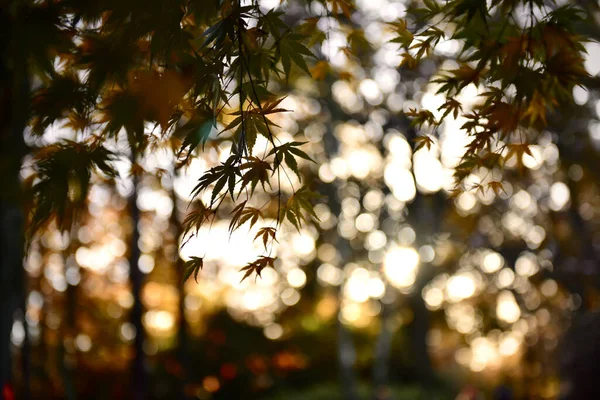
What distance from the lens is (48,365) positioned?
594 inches

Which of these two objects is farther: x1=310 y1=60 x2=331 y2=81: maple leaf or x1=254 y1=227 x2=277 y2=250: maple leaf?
x1=310 y1=60 x2=331 y2=81: maple leaf

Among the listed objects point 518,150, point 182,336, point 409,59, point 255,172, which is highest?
point 409,59

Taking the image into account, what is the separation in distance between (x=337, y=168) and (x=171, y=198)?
3.13m

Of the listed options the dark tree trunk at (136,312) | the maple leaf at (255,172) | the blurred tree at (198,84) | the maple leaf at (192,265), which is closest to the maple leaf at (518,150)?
the blurred tree at (198,84)

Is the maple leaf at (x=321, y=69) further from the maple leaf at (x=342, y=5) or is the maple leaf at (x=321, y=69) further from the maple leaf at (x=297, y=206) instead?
the maple leaf at (x=297, y=206)

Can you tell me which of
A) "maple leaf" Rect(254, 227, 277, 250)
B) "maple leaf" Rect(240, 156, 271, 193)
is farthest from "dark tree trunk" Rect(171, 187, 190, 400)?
"maple leaf" Rect(240, 156, 271, 193)

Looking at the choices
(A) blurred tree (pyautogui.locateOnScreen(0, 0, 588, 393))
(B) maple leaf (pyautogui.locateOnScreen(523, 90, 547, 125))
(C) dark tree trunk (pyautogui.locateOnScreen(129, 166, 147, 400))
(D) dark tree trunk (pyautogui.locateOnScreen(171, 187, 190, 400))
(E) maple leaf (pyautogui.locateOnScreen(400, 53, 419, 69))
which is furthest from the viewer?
(D) dark tree trunk (pyautogui.locateOnScreen(171, 187, 190, 400))

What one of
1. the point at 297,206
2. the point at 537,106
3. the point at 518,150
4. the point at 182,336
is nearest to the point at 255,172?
the point at 297,206

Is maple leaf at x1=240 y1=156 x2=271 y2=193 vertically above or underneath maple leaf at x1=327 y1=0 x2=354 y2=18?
underneath

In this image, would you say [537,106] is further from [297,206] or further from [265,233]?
[265,233]

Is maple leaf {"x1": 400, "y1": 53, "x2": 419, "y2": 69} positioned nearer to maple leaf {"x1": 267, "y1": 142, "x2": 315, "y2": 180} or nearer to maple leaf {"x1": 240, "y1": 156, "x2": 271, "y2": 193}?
maple leaf {"x1": 267, "y1": 142, "x2": 315, "y2": 180}

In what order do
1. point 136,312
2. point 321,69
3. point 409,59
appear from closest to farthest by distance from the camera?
point 409,59 → point 321,69 → point 136,312

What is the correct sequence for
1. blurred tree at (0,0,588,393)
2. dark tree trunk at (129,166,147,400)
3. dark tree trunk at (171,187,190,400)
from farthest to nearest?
dark tree trunk at (171,187,190,400)
dark tree trunk at (129,166,147,400)
blurred tree at (0,0,588,393)

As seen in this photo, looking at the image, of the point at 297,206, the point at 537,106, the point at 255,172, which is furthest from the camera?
the point at 537,106
